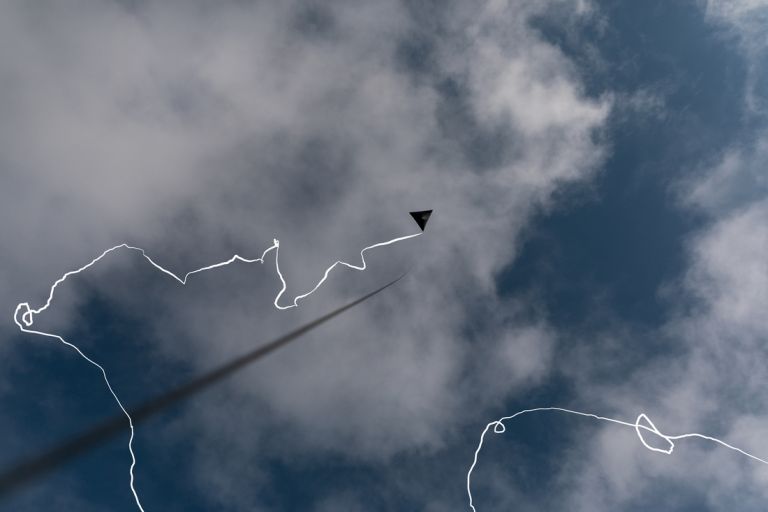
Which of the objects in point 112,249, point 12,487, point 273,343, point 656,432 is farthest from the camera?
point 112,249

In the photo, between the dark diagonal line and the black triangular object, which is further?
the black triangular object

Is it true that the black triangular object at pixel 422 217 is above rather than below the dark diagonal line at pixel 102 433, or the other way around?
above

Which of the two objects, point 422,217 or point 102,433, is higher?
point 422,217

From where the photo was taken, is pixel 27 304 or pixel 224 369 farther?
pixel 27 304

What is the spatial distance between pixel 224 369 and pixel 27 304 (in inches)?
1030

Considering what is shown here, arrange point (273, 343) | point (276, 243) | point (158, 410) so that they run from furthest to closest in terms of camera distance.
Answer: point (276, 243) → point (273, 343) → point (158, 410)

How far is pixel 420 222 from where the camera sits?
3319cm

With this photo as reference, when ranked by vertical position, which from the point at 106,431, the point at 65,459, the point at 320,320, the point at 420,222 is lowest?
the point at 65,459

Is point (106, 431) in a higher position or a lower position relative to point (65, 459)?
higher

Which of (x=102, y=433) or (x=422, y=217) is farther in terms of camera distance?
(x=422, y=217)

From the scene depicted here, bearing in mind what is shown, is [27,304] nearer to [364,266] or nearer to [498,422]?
[364,266]

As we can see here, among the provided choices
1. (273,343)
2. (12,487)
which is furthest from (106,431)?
(273,343)

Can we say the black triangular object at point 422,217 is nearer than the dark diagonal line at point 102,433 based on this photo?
No

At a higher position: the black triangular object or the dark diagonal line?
the black triangular object
